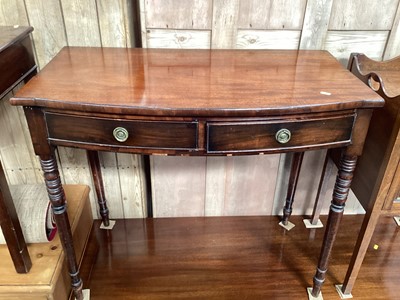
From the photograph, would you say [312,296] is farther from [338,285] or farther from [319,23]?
[319,23]

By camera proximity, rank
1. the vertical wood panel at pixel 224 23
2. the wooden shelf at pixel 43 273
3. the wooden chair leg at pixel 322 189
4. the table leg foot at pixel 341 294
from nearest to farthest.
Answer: the wooden shelf at pixel 43 273
the vertical wood panel at pixel 224 23
the table leg foot at pixel 341 294
the wooden chair leg at pixel 322 189

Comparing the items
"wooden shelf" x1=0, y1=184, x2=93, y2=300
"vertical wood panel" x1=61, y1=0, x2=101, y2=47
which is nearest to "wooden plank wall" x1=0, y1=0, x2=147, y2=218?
"vertical wood panel" x1=61, y1=0, x2=101, y2=47

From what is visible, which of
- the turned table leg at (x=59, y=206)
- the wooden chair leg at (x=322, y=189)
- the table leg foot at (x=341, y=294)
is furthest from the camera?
the wooden chair leg at (x=322, y=189)

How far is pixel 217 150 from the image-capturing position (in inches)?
40.0

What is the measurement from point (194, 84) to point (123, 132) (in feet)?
0.80

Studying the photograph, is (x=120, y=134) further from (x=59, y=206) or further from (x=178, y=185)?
(x=178, y=185)

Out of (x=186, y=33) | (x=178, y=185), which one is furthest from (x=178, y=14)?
(x=178, y=185)

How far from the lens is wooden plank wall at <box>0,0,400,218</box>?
1307mm

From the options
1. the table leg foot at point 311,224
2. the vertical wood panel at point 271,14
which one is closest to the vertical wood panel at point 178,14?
the vertical wood panel at point 271,14

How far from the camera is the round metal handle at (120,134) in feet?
3.23

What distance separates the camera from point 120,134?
39.0 inches

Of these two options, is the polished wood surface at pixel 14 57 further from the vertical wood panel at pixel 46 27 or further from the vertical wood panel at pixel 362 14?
the vertical wood panel at pixel 362 14

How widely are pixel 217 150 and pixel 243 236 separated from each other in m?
0.81

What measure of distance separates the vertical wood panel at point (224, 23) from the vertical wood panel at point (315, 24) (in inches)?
10.2
